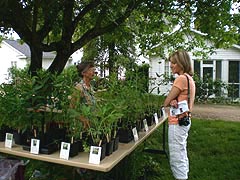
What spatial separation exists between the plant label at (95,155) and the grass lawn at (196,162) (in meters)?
0.53

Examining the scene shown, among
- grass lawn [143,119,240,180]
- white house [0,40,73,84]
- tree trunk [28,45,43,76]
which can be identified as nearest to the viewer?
grass lawn [143,119,240,180]

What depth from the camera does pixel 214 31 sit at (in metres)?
5.09

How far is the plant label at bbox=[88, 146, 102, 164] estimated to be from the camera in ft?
6.40

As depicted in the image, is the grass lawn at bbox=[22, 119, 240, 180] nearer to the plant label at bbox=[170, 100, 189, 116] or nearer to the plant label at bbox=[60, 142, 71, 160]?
the plant label at bbox=[60, 142, 71, 160]

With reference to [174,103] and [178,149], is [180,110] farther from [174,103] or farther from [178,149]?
[178,149]

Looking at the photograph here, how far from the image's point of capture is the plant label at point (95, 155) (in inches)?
76.9

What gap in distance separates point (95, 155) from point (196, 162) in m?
2.73

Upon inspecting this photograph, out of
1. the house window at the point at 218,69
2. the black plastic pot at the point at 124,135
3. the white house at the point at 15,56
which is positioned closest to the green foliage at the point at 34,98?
the black plastic pot at the point at 124,135

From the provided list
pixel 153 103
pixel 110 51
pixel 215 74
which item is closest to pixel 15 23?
pixel 153 103

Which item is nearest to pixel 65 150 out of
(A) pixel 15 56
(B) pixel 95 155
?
(B) pixel 95 155

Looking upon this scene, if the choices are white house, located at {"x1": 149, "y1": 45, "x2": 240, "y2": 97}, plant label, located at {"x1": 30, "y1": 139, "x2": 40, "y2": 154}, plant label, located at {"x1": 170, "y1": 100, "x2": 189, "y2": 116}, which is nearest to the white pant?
plant label, located at {"x1": 170, "y1": 100, "x2": 189, "y2": 116}

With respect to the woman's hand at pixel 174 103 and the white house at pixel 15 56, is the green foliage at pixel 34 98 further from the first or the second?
the white house at pixel 15 56

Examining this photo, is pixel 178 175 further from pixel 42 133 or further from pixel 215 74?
pixel 215 74

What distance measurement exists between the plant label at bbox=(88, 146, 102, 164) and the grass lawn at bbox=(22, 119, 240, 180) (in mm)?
530
